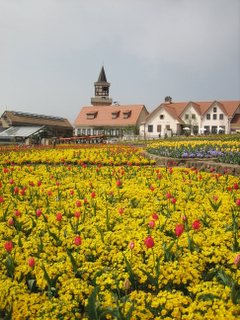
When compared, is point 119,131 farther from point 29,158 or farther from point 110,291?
point 110,291

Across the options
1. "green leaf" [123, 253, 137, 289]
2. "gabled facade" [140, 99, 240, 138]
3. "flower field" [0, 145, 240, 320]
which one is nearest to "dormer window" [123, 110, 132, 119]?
"gabled facade" [140, 99, 240, 138]

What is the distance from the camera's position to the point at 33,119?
56594mm

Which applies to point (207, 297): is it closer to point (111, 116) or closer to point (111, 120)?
point (111, 120)

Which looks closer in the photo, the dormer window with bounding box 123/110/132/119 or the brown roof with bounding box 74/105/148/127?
the brown roof with bounding box 74/105/148/127

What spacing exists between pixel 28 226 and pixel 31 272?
153 cm

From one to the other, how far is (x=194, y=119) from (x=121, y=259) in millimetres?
59625

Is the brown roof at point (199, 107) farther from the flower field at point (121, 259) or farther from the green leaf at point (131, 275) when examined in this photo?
the green leaf at point (131, 275)

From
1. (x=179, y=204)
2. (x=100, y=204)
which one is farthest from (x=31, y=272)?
(x=179, y=204)

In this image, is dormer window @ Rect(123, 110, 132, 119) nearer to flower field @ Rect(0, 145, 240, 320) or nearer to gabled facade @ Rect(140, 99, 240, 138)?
gabled facade @ Rect(140, 99, 240, 138)

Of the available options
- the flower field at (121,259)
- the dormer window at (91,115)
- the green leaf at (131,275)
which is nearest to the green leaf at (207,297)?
the flower field at (121,259)

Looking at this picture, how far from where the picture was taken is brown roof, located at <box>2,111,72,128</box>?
5262 centimetres

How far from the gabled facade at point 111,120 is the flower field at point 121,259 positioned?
178ft

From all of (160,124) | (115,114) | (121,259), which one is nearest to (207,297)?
(121,259)

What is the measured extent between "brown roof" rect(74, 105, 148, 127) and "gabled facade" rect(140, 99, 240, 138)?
2.59m
